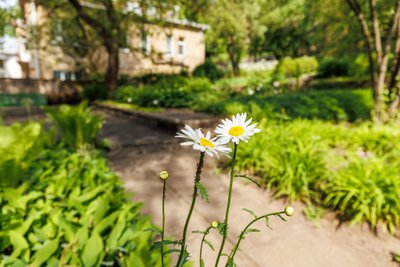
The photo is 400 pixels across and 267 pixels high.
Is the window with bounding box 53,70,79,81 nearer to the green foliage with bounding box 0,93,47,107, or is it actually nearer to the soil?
the green foliage with bounding box 0,93,47,107

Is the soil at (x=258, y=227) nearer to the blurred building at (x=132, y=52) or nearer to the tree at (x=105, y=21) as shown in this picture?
the tree at (x=105, y=21)

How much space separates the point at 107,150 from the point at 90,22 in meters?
9.23

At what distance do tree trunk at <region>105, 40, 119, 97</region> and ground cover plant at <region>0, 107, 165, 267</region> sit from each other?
10.5 m

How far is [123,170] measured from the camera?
3.93 m

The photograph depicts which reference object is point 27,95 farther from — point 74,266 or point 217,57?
point 217,57

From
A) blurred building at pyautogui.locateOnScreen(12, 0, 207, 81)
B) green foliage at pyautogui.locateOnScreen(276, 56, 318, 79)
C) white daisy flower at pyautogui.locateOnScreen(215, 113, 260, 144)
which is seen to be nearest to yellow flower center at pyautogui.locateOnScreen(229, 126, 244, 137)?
white daisy flower at pyautogui.locateOnScreen(215, 113, 260, 144)

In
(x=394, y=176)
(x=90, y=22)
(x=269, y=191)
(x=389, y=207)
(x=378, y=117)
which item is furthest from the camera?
(x=90, y=22)

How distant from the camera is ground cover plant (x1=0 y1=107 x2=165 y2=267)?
1.86 m

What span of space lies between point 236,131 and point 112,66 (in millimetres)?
13506

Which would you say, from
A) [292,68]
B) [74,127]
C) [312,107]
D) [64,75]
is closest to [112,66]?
[64,75]

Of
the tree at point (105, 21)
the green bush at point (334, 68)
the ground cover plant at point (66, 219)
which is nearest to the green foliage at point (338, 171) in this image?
the ground cover plant at point (66, 219)

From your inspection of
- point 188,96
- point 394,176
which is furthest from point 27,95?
point 394,176

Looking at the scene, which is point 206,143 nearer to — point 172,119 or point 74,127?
point 74,127

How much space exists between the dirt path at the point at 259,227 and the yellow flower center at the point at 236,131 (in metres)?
1.36
